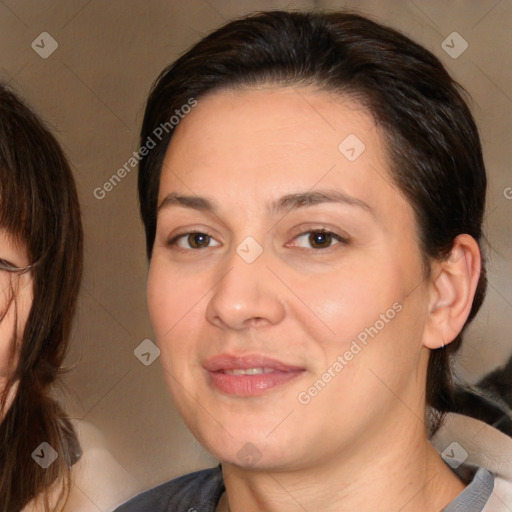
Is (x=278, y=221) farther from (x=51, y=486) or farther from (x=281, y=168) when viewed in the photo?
(x=51, y=486)

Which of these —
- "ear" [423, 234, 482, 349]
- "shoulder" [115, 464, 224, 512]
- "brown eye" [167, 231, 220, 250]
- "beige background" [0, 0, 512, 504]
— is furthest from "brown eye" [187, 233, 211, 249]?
"beige background" [0, 0, 512, 504]

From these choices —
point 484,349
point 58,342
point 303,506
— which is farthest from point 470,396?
point 58,342

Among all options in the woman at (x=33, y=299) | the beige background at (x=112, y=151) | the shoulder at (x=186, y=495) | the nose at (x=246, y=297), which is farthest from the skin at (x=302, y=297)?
the beige background at (x=112, y=151)

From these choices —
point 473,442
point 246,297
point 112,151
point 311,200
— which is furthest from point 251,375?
point 112,151

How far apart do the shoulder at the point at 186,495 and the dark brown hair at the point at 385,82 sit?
44 centimetres

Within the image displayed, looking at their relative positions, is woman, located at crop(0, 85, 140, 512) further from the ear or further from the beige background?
the ear

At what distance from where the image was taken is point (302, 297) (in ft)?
3.20

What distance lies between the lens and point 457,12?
1398mm

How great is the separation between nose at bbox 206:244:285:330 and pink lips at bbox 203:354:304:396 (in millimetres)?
37

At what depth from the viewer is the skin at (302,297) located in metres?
0.98

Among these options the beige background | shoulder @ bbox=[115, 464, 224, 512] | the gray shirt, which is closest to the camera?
the gray shirt

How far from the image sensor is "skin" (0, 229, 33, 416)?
1221 mm

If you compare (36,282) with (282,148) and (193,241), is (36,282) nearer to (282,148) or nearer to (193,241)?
(193,241)

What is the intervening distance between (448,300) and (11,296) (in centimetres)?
58
